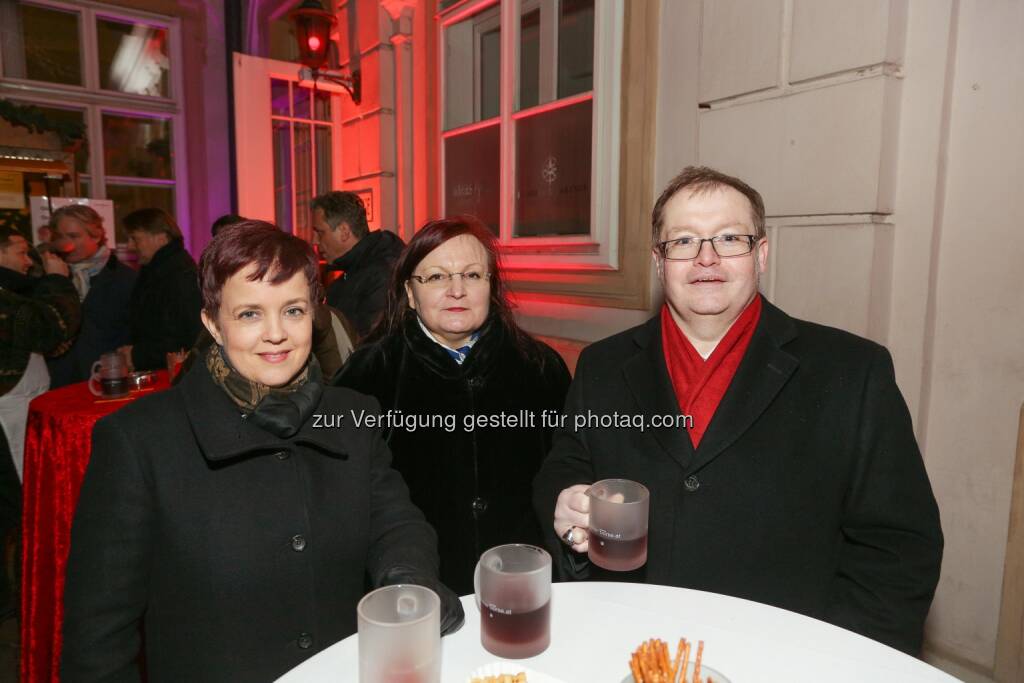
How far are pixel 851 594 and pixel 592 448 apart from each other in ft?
2.17

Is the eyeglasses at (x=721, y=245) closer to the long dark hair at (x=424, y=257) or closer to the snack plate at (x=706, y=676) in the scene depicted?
the long dark hair at (x=424, y=257)

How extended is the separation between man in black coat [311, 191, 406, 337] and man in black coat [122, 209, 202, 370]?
78 cm

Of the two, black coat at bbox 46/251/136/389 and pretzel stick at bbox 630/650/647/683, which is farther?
black coat at bbox 46/251/136/389

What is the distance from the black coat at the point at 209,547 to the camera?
45.4 inches

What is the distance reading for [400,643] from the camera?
0.84 meters

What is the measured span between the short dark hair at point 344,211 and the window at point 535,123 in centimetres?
95

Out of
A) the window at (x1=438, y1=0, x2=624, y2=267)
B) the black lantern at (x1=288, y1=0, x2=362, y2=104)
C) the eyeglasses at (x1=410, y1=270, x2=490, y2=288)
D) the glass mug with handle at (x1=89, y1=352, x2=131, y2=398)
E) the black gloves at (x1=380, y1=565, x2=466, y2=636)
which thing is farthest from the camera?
the black lantern at (x1=288, y1=0, x2=362, y2=104)

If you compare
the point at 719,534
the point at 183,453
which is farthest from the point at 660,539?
the point at 183,453

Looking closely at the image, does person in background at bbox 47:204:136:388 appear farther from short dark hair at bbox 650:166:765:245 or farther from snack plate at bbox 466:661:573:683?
snack plate at bbox 466:661:573:683

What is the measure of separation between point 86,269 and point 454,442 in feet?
11.9

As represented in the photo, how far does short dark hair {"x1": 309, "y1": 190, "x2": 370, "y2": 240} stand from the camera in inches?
143

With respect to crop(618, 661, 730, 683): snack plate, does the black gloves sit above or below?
below

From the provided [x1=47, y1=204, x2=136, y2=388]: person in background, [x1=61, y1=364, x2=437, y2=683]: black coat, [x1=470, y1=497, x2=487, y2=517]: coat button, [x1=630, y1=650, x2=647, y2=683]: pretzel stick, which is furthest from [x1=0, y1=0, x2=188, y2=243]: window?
[x1=630, y1=650, x2=647, y2=683]: pretzel stick

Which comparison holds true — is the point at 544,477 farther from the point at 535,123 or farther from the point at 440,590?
the point at 535,123
